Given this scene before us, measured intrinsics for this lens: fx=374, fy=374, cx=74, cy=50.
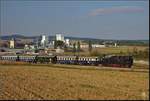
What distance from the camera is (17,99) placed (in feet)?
61.1

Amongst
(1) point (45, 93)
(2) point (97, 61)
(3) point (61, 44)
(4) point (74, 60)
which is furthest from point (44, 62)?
(3) point (61, 44)

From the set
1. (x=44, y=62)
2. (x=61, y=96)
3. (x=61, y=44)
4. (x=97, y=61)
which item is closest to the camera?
(x=61, y=96)

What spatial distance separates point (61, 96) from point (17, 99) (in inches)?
96.2

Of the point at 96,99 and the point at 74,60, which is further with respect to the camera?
the point at 74,60

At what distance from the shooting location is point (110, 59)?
2699 inches

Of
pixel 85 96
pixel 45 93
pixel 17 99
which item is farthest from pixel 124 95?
pixel 17 99

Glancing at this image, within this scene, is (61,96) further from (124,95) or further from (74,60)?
(74,60)

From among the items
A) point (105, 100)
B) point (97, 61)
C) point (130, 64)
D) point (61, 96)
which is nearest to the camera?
point (105, 100)

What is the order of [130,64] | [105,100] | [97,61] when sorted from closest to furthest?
[105,100] < [130,64] < [97,61]

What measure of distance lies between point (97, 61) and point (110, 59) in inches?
133

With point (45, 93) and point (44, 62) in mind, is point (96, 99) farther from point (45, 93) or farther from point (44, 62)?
point (44, 62)

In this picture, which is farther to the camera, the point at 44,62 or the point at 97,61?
the point at 44,62

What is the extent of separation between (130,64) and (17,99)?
48037mm

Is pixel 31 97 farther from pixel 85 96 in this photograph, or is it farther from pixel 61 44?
pixel 61 44
